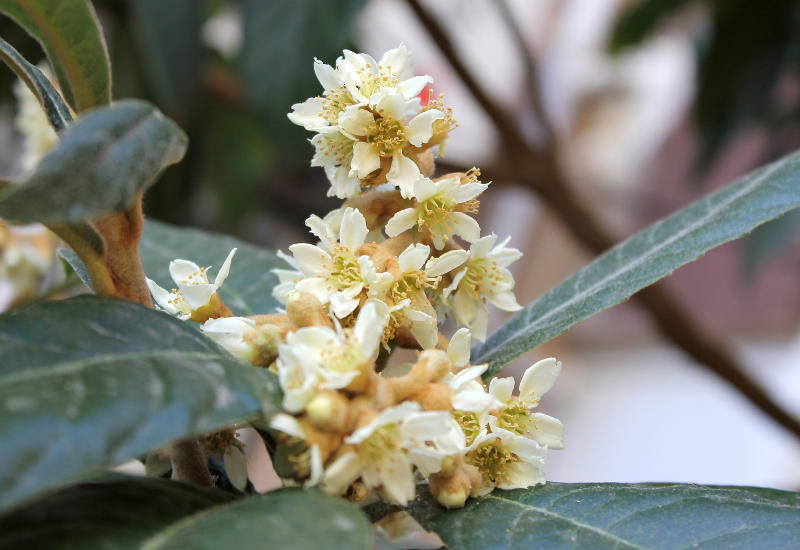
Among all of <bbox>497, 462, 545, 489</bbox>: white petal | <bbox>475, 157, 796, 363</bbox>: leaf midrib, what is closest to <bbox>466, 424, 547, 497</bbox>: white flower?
<bbox>497, 462, 545, 489</bbox>: white petal

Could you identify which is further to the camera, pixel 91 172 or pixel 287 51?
pixel 287 51

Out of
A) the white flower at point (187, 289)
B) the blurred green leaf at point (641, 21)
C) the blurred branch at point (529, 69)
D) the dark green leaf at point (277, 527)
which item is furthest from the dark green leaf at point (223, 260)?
the blurred green leaf at point (641, 21)

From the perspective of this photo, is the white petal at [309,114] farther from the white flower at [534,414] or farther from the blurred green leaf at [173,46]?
the blurred green leaf at [173,46]

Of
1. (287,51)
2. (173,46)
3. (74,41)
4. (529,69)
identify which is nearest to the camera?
(74,41)

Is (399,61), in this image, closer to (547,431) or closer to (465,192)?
(465,192)

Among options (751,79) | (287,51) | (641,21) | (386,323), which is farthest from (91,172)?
(641,21)
